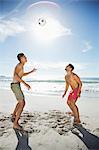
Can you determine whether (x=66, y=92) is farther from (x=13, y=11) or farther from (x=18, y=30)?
(x=13, y=11)

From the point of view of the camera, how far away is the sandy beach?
2369 millimetres

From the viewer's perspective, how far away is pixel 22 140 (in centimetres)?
242

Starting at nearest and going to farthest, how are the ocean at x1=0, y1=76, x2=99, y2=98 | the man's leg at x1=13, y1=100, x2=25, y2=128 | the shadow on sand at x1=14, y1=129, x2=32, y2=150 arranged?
1. the shadow on sand at x1=14, y1=129, x2=32, y2=150
2. the man's leg at x1=13, y1=100, x2=25, y2=128
3. the ocean at x1=0, y1=76, x2=99, y2=98

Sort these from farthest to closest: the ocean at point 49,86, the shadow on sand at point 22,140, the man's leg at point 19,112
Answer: the ocean at point 49,86, the man's leg at point 19,112, the shadow on sand at point 22,140

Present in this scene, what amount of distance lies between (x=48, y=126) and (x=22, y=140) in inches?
10.8

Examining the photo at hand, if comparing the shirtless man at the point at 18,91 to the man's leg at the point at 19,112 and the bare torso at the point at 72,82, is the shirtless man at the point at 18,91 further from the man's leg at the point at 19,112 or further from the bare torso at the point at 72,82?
the bare torso at the point at 72,82

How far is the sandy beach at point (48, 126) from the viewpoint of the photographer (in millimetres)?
2369

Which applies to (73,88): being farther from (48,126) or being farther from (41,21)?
(41,21)

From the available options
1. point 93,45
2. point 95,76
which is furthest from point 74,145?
point 93,45

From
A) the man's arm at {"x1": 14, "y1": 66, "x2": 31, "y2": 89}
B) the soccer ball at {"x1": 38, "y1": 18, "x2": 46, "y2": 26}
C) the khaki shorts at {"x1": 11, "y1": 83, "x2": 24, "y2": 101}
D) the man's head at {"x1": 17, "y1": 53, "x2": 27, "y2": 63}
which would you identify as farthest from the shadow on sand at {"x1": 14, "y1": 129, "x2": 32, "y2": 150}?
the soccer ball at {"x1": 38, "y1": 18, "x2": 46, "y2": 26}

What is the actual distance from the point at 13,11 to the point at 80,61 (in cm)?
79

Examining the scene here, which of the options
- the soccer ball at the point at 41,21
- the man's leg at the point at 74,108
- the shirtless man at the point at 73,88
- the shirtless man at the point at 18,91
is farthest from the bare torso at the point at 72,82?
the soccer ball at the point at 41,21

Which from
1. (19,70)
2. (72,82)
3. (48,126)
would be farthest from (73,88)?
(19,70)

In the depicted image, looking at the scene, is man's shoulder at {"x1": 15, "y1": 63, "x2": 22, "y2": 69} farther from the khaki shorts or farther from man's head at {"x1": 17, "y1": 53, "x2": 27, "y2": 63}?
the khaki shorts
